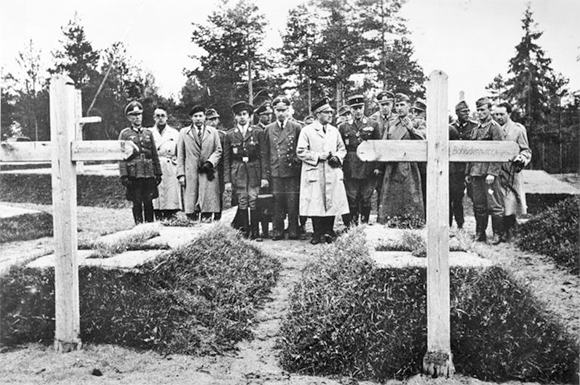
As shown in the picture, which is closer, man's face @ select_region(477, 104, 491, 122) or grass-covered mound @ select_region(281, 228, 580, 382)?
grass-covered mound @ select_region(281, 228, 580, 382)

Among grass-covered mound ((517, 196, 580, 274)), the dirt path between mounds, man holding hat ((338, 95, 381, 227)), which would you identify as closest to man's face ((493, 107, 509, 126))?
grass-covered mound ((517, 196, 580, 274))

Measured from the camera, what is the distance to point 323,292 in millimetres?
4438

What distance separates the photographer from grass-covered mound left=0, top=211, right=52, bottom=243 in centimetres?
884

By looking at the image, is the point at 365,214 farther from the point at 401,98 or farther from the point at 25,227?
the point at 25,227

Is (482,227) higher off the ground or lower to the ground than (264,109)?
lower

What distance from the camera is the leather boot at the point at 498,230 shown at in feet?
25.9

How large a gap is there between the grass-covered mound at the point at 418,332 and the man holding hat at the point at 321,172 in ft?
12.1

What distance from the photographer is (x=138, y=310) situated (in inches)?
167

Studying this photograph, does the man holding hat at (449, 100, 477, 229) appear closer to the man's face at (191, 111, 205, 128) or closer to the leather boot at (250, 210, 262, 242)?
the leather boot at (250, 210, 262, 242)

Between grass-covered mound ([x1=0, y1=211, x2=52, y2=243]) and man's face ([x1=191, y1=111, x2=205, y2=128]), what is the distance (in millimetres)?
3340

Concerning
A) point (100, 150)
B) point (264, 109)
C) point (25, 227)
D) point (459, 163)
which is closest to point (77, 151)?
point (100, 150)

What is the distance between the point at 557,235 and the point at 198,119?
16.6ft

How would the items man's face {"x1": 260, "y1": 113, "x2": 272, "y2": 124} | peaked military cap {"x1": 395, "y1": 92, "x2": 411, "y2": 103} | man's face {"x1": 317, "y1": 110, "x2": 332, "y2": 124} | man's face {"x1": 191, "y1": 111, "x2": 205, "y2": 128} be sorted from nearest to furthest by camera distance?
peaked military cap {"x1": 395, "y1": 92, "x2": 411, "y2": 103}, man's face {"x1": 317, "y1": 110, "x2": 332, "y2": 124}, man's face {"x1": 191, "y1": 111, "x2": 205, "y2": 128}, man's face {"x1": 260, "y1": 113, "x2": 272, "y2": 124}

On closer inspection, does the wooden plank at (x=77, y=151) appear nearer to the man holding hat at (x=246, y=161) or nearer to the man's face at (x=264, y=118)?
the man holding hat at (x=246, y=161)
